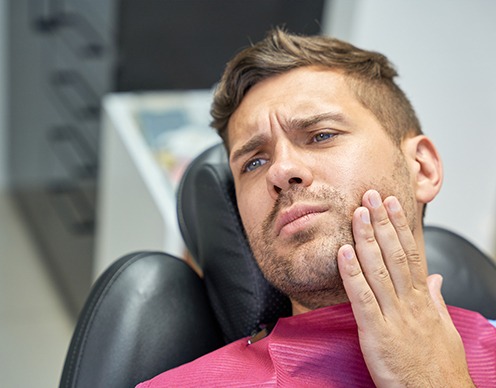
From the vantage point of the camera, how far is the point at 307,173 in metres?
1.30

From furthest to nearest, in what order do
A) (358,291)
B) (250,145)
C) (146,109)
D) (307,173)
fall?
(146,109) < (250,145) < (307,173) < (358,291)

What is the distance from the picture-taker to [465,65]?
8.66ft

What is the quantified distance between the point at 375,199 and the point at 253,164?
28cm

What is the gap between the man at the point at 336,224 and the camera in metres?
1.21

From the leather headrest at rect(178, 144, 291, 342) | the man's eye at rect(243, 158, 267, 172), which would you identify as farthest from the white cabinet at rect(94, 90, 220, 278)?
the man's eye at rect(243, 158, 267, 172)

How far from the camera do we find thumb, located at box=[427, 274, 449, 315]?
1281 millimetres

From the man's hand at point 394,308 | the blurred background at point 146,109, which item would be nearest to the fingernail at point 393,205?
the man's hand at point 394,308

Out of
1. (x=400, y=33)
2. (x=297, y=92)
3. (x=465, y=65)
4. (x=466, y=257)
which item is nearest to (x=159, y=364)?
(x=297, y=92)

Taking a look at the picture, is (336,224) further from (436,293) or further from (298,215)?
(436,293)

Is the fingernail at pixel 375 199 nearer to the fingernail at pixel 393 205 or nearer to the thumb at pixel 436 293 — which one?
the fingernail at pixel 393 205

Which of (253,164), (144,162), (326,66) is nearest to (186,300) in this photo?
(253,164)

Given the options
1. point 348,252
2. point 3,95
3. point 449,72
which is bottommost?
point 3,95

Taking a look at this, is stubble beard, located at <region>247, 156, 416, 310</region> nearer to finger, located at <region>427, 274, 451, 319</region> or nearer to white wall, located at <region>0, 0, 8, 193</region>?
finger, located at <region>427, 274, 451, 319</region>

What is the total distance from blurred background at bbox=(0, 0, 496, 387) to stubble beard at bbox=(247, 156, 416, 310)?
865mm
